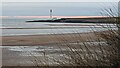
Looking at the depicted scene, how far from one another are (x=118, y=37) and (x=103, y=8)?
3.32 feet

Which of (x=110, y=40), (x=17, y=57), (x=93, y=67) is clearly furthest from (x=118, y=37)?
(x=17, y=57)

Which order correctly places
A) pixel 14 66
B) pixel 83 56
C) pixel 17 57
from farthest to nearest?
pixel 17 57, pixel 14 66, pixel 83 56

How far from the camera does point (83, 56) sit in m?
5.34

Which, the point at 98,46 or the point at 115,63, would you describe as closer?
the point at 115,63

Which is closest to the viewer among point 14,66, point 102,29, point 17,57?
point 102,29

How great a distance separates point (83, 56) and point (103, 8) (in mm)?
1045

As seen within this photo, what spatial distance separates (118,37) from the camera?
5.07 meters

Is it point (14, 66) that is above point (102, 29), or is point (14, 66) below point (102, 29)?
below

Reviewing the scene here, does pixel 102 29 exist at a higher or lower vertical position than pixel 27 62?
higher

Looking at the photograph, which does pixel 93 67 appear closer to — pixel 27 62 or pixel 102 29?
pixel 102 29

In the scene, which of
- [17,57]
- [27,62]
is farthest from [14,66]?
[17,57]

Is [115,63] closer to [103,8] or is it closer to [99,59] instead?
[99,59]

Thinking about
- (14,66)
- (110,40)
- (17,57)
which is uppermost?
(110,40)

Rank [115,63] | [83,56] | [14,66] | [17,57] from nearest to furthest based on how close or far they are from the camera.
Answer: [115,63]
[83,56]
[14,66]
[17,57]
